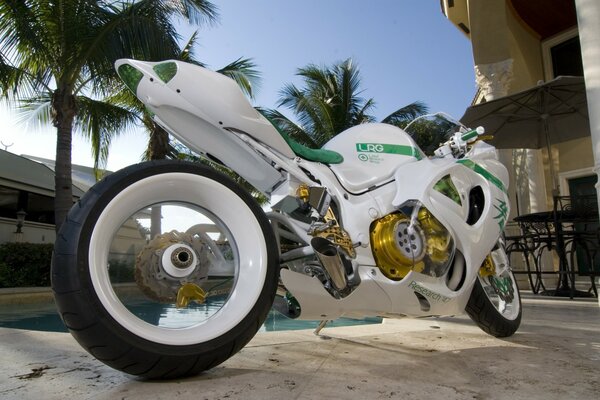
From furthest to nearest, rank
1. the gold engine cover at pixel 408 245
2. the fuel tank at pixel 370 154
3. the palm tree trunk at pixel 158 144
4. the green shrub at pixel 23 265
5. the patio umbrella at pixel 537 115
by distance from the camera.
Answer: the palm tree trunk at pixel 158 144, the green shrub at pixel 23 265, the patio umbrella at pixel 537 115, the fuel tank at pixel 370 154, the gold engine cover at pixel 408 245

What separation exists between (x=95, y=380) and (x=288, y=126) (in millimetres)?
13586

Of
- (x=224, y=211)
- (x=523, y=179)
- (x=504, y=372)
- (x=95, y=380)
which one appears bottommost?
(x=504, y=372)

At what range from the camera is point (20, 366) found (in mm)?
1651

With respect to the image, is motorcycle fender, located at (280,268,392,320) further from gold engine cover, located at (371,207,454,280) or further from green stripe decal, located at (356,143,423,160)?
green stripe decal, located at (356,143,423,160)

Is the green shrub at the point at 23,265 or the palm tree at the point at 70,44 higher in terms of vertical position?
the palm tree at the point at 70,44

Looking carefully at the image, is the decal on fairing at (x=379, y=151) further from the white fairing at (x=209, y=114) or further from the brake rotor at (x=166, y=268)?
the brake rotor at (x=166, y=268)

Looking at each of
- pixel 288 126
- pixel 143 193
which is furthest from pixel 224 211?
pixel 288 126

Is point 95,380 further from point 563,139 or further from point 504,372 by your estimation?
point 563,139

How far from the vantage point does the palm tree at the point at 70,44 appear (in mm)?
7441

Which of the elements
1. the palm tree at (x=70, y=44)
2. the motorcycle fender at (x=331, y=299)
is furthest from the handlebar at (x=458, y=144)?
the palm tree at (x=70, y=44)

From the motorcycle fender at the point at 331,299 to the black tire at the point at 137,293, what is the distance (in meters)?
0.08

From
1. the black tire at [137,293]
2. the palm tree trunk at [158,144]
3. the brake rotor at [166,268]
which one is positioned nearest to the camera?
the black tire at [137,293]

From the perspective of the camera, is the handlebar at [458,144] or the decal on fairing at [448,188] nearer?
the decal on fairing at [448,188]

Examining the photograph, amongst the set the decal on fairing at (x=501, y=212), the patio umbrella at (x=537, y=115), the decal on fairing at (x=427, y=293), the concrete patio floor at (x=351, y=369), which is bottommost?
the concrete patio floor at (x=351, y=369)
